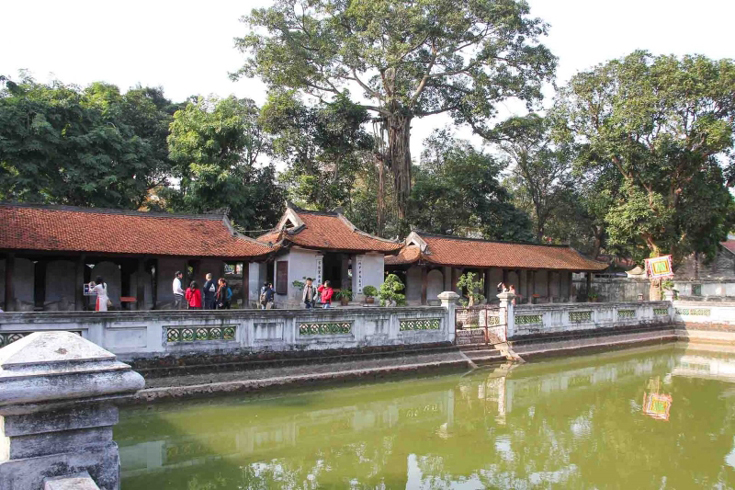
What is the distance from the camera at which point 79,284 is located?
627 inches

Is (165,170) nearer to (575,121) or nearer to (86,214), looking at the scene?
(86,214)

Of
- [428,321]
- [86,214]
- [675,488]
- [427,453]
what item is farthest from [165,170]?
[675,488]

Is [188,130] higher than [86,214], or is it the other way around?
[188,130]

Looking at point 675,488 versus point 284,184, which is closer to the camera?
point 675,488

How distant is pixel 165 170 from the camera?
27062 mm

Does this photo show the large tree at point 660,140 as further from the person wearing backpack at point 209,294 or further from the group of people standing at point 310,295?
the person wearing backpack at point 209,294

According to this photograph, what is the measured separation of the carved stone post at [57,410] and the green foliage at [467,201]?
1033 inches

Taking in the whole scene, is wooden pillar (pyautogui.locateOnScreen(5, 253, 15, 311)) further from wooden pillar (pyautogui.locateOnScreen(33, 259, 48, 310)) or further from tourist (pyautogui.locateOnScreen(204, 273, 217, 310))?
tourist (pyautogui.locateOnScreen(204, 273, 217, 310))

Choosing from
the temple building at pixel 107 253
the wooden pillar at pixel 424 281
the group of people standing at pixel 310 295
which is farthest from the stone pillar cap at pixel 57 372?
the wooden pillar at pixel 424 281

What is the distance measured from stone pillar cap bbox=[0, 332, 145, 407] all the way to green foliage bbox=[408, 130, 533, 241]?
26.2 m

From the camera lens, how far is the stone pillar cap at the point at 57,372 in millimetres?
2449

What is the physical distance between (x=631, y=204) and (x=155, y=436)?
77.0 ft

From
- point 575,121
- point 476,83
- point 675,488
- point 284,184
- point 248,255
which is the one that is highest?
point 476,83

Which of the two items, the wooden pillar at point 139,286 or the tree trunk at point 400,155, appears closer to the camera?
the wooden pillar at point 139,286
